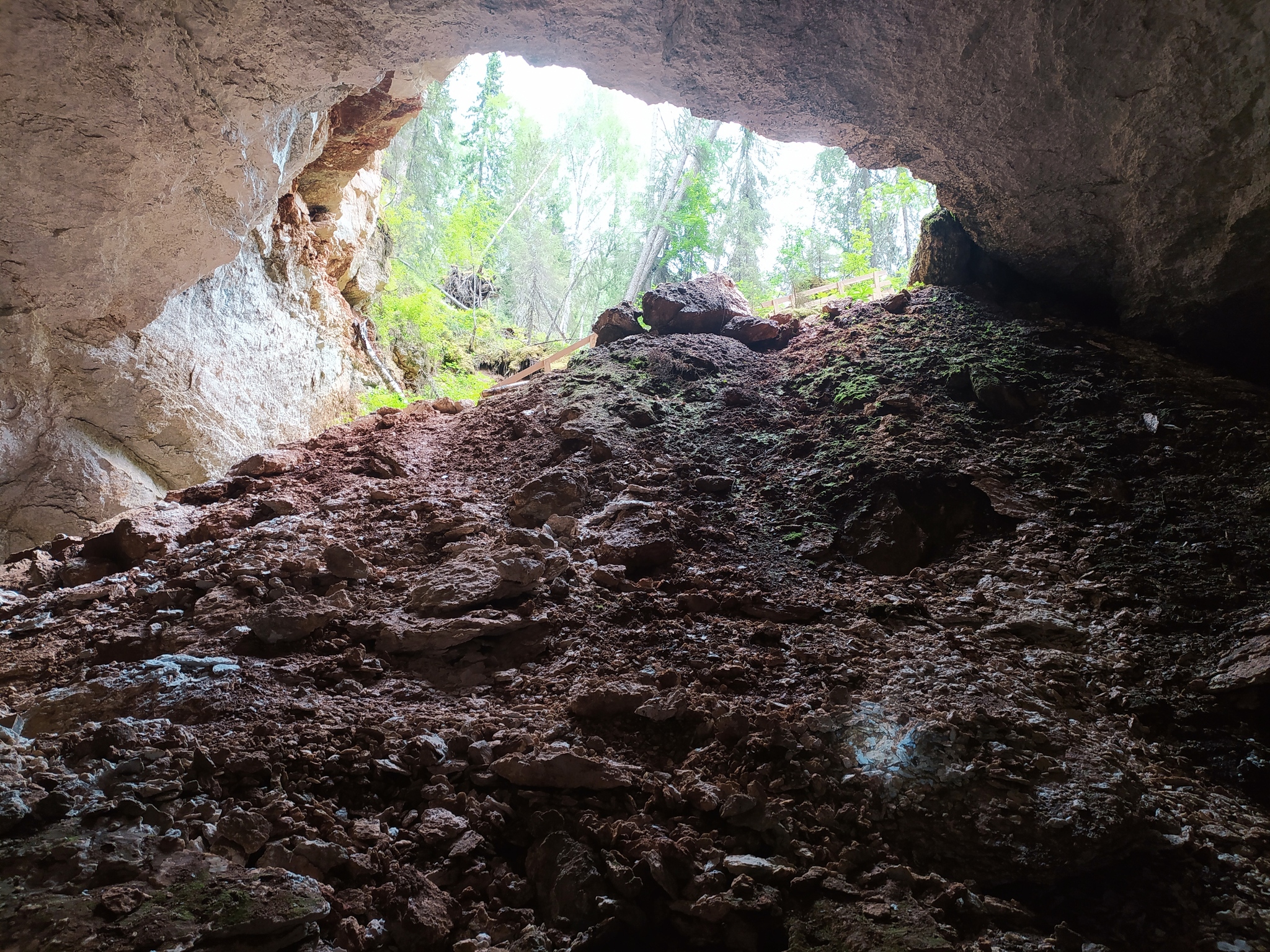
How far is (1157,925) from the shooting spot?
5.15 ft

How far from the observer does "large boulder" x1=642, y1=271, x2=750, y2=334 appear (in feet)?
18.6

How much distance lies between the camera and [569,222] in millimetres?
22812

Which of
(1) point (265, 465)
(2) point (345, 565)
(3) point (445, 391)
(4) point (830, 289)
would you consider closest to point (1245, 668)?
(2) point (345, 565)

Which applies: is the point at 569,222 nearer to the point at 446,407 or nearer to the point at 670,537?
the point at 446,407

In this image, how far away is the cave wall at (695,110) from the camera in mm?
3021

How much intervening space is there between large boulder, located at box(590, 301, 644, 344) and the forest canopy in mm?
2818

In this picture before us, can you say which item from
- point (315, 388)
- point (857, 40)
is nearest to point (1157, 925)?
point (857, 40)

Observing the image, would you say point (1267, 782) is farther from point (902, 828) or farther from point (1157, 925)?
point (902, 828)

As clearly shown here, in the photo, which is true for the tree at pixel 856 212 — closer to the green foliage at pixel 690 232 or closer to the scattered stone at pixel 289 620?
the green foliage at pixel 690 232

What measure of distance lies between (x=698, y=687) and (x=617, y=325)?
400 cm

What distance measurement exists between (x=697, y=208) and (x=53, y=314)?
13.5 meters

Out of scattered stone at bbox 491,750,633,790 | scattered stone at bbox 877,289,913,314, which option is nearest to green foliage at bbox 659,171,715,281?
scattered stone at bbox 877,289,913,314

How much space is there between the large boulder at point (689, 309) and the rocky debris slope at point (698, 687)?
158cm

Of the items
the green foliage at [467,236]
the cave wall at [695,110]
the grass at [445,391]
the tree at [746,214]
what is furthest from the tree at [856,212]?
Answer: the cave wall at [695,110]
